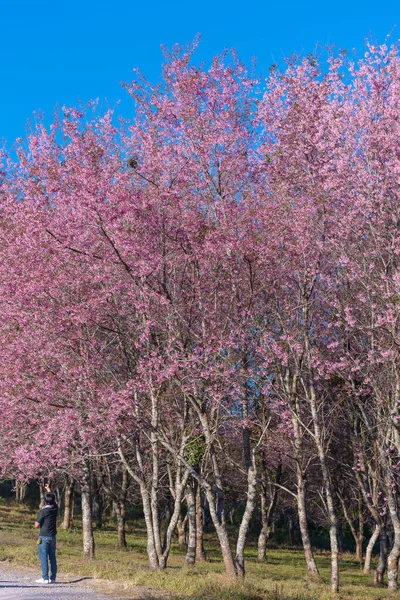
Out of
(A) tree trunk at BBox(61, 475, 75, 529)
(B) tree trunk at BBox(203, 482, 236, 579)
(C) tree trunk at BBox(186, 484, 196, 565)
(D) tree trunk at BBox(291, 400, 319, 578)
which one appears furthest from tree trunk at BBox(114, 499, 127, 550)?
(B) tree trunk at BBox(203, 482, 236, 579)

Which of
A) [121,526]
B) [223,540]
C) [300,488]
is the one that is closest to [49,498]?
[223,540]

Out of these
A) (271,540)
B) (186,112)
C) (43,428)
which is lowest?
(271,540)

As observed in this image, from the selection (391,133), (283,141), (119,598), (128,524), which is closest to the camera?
(119,598)

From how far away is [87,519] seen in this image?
27.5m

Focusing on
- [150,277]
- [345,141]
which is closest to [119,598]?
[150,277]

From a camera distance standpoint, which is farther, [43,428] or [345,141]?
[43,428]

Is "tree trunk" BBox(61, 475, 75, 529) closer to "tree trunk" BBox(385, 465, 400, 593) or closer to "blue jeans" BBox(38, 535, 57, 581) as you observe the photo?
"tree trunk" BBox(385, 465, 400, 593)

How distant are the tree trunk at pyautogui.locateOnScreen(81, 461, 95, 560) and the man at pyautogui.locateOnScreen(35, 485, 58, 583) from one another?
31.4 feet

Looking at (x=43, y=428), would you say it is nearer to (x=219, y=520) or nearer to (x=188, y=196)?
(x=219, y=520)

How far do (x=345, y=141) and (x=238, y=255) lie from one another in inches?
178

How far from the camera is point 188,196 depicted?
890 inches

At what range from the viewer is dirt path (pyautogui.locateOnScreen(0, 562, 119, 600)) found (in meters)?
13.6

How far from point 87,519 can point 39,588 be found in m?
12.4

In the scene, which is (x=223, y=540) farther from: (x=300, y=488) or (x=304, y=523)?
(x=300, y=488)
